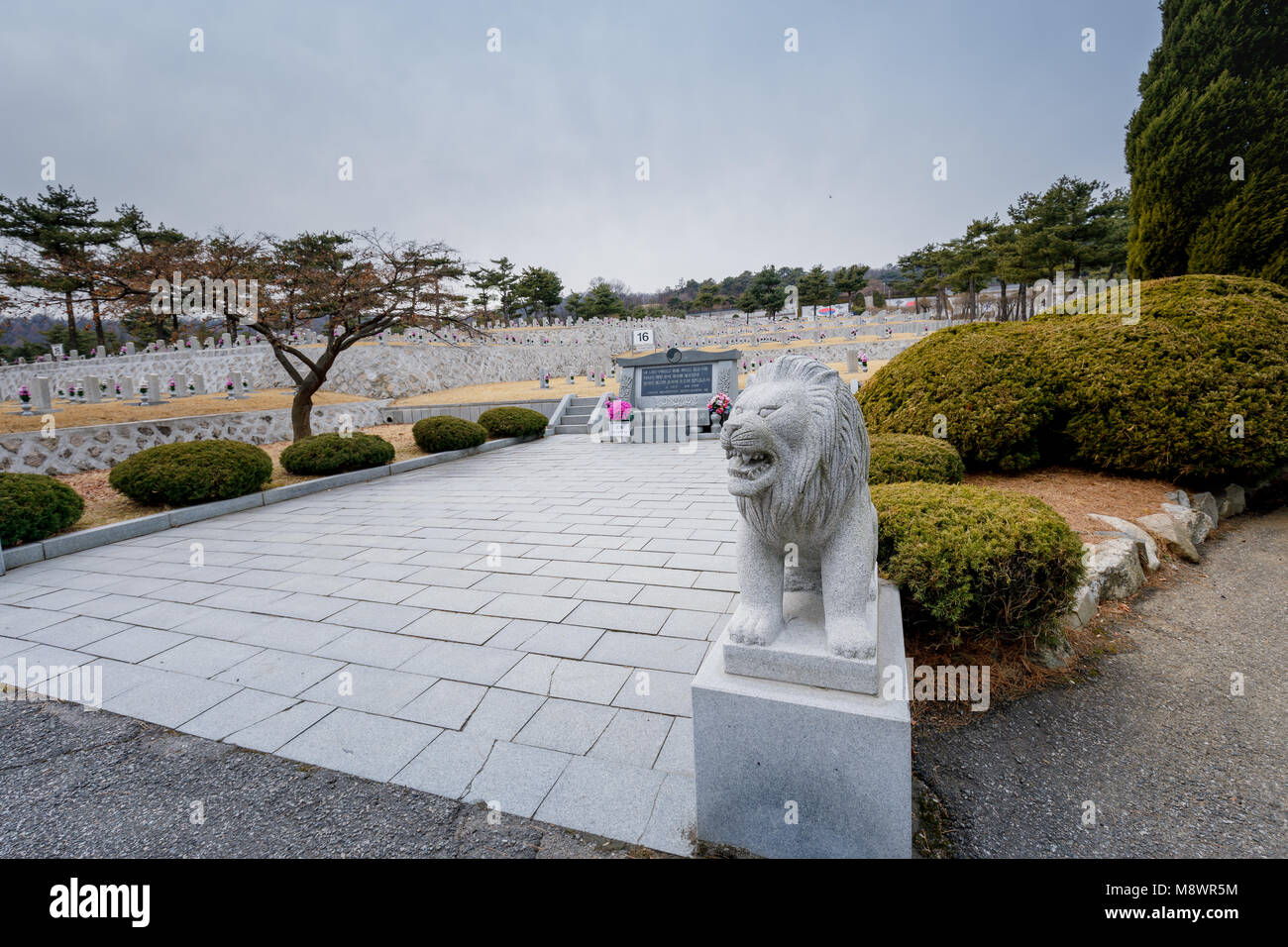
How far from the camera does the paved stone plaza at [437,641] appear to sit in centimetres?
245

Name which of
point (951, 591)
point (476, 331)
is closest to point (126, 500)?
point (476, 331)

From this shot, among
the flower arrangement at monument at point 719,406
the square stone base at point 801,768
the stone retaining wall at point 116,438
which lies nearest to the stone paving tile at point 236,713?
the square stone base at point 801,768

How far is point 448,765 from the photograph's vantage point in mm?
2463

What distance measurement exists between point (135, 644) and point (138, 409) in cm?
1183

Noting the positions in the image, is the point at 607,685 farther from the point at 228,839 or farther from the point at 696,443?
the point at 696,443

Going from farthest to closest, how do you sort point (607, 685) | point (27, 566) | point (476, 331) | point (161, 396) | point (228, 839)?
point (161, 396) → point (476, 331) → point (27, 566) → point (607, 685) → point (228, 839)

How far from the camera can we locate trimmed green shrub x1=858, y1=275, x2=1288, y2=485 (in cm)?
520

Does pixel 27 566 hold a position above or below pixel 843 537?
below

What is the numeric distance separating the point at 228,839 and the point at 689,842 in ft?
5.81

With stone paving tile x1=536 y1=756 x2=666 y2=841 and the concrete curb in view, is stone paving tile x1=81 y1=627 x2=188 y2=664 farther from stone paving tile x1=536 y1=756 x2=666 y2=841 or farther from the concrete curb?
stone paving tile x1=536 y1=756 x2=666 y2=841

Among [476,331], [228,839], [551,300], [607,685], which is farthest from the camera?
[551,300]

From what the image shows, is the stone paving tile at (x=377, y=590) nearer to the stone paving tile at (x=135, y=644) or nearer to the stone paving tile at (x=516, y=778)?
the stone paving tile at (x=135, y=644)
